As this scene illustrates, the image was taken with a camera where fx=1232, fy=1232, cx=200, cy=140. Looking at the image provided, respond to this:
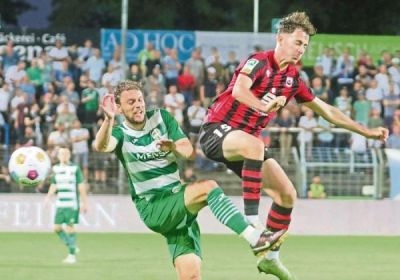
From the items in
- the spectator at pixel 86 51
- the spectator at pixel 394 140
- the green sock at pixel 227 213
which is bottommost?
the spectator at pixel 394 140

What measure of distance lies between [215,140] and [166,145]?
1.18m

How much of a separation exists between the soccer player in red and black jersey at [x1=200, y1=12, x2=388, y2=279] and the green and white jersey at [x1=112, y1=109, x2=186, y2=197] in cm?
65

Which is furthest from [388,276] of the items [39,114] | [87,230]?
[39,114]

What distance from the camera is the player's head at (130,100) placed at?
9.83 metres

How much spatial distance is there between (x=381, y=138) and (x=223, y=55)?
13999 millimetres

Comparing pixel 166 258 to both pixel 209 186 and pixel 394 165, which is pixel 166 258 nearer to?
pixel 394 165

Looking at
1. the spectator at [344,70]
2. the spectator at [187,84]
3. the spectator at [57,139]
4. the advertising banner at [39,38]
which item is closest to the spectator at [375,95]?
the spectator at [344,70]

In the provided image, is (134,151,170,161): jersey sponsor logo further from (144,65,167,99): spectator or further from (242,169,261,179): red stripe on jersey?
(144,65,167,99): spectator

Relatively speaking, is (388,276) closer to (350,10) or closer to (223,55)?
(223,55)

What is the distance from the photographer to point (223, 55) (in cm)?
2473

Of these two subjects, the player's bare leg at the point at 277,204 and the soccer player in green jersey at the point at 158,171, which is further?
the player's bare leg at the point at 277,204

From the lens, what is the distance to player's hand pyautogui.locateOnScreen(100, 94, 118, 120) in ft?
30.8

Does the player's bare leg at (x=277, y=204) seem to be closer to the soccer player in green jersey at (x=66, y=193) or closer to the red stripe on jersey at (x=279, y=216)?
the red stripe on jersey at (x=279, y=216)

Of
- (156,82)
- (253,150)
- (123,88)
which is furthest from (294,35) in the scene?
(156,82)
